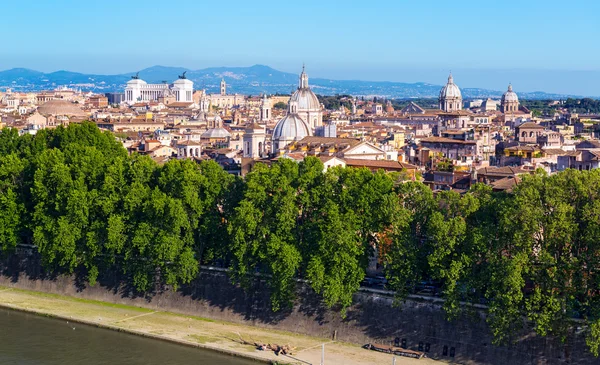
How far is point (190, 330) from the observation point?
95.7 feet

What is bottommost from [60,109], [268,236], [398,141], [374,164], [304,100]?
[60,109]

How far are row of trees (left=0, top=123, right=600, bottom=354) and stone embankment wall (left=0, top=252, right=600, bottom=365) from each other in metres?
0.38

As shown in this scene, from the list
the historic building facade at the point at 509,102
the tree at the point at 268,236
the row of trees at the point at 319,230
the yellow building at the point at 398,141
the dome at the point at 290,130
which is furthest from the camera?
the historic building facade at the point at 509,102

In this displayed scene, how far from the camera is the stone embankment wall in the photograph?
84.1 ft

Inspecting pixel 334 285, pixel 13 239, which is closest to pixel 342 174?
pixel 334 285

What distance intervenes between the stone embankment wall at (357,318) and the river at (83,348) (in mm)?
2537

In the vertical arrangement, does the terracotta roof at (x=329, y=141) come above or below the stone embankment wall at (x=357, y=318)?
above

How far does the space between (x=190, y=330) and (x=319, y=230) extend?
4514 millimetres

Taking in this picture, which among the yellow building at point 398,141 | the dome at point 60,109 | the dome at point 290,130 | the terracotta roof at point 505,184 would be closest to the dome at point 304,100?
the yellow building at point 398,141

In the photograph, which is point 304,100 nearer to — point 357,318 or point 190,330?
point 190,330

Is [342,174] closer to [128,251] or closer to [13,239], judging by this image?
[128,251]

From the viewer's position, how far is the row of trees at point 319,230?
25594mm

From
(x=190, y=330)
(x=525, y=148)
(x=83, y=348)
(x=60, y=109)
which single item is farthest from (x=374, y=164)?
(x=60, y=109)

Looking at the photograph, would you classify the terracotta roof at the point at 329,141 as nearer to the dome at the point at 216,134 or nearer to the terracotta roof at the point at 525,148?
the terracotta roof at the point at 525,148
